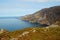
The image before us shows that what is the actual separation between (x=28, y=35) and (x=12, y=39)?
249 centimetres

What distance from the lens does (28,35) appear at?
25.3m

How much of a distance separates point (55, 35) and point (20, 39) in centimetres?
524

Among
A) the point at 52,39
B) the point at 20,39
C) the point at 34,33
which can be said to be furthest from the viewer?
the point at 34,33

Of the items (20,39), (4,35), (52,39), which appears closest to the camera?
(52,39)

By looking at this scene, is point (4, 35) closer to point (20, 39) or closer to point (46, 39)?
point (20, 39)

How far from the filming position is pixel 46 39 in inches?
917

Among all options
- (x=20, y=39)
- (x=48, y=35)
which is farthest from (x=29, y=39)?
(x=48, y=35)

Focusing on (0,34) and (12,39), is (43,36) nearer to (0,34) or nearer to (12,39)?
(12,39)

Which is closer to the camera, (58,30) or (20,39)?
(20,39)

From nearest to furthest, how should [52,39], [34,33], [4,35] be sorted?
[52,39]
[34,33]
[4,35]

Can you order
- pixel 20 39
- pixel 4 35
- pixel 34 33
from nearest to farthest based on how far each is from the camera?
1. pixel 20 39
2. pixel 34 33
3. pixel 4 35

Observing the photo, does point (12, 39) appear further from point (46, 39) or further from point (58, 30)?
point (58, 30)

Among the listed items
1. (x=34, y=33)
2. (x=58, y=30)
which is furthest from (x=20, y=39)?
(x=58, y=30)

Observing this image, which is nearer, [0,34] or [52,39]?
[52,39]
